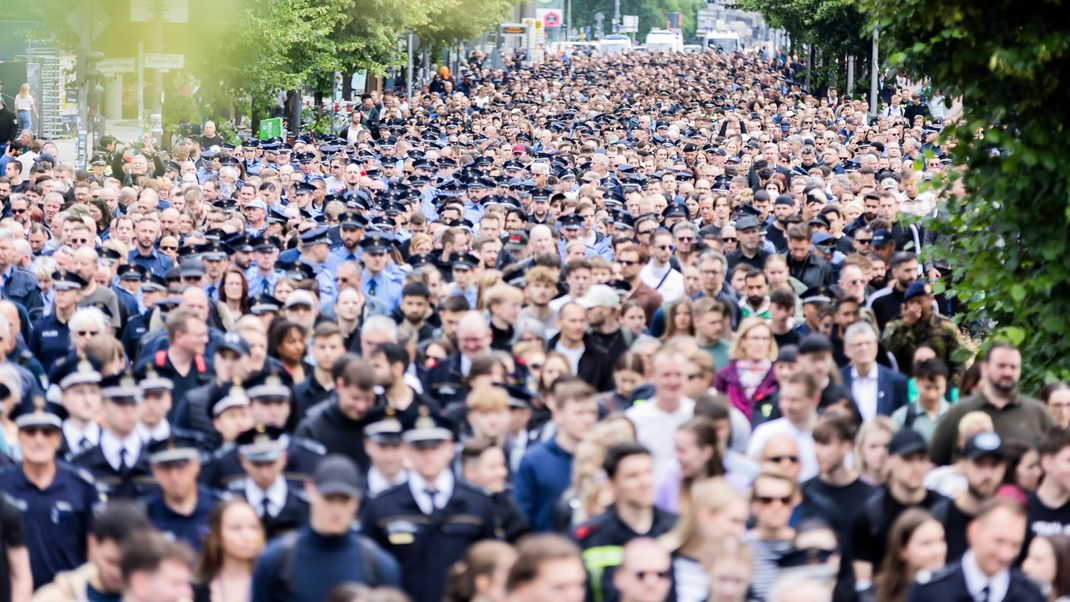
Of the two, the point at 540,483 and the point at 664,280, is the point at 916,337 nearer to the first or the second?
the point at 664,280

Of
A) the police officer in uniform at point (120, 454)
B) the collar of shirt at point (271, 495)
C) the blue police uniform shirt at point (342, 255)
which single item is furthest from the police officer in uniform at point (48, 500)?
the blue police uniform shirt at point (342, 255)

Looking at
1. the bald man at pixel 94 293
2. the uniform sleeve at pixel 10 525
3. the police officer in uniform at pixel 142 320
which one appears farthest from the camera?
the bald man at pixel 94 293

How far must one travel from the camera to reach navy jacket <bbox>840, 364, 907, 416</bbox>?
1266 cm

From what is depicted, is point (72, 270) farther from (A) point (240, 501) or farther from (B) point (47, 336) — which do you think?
(A) point (240, 501)

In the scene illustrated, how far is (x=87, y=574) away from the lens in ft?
28.1

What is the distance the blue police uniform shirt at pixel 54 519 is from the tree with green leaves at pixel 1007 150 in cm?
606

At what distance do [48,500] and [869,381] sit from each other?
17.3 feet

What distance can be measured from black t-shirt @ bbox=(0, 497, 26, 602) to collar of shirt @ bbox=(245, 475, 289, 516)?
3.47 ft

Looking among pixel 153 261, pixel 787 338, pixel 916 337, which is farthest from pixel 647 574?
pixel 153 261

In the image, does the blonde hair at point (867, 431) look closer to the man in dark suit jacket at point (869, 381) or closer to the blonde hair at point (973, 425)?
the blonde hair at point (973, 425)

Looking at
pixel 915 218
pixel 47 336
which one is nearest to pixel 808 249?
pixel 915 218

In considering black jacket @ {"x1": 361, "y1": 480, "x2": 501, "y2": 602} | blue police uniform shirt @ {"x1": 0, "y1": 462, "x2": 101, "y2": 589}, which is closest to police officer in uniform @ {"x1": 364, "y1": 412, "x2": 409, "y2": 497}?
black jacket @ {"x1": 361, "y1": 480, "x2": 501, "y2": 602}

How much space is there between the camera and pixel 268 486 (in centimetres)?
970

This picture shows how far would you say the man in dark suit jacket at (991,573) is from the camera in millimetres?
8352
